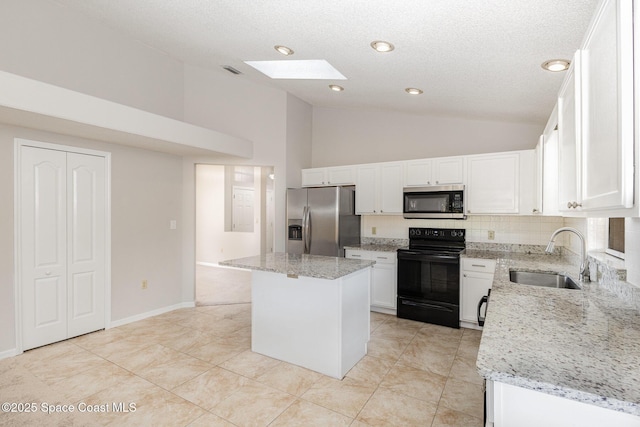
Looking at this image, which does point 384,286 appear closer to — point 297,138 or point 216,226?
point 297,138

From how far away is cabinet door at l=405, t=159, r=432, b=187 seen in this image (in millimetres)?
4160

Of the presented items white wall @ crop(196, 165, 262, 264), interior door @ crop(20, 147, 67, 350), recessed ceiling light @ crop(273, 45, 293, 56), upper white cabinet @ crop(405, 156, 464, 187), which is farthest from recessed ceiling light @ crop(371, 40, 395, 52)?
white wall @ crop(196, 165, 262, 264)

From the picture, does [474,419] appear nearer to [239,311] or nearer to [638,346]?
[638,346]

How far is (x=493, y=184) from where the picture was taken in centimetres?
379

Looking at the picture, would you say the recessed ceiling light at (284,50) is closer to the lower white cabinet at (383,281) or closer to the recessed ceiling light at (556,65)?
the recessed ceiling light at (556,65)

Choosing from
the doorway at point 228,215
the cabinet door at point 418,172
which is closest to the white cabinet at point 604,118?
the cabinet door at point 418,172

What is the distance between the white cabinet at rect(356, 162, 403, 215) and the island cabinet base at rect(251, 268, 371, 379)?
156 cm

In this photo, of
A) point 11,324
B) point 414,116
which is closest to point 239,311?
point 11,324

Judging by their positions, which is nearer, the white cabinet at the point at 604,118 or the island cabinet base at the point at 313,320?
the white cabinet at the point at 604,118

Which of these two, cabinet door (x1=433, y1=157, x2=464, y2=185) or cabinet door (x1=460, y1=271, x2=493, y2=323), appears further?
cabinet door (x1=433, y1=157, x2=464, y2=185)

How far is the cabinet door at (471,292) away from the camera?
12.1 feet

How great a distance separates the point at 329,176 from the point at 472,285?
244 cm

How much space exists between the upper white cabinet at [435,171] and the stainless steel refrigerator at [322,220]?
2.95 ft

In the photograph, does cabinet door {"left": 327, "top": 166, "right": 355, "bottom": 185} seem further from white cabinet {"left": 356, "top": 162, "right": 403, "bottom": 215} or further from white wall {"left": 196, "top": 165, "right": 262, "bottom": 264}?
white wall {"left": 196, "top": 165, "right": 262, "bottom": 264}
